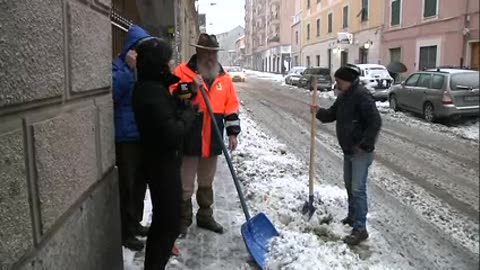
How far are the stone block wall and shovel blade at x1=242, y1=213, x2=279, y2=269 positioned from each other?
3.93 ft

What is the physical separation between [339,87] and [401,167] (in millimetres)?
3933

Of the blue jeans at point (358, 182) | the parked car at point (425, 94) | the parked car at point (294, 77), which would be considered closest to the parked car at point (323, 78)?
the parked car at point (425, 94)

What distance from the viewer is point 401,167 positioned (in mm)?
7340

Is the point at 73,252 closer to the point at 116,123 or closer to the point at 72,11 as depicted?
the point at 72,11

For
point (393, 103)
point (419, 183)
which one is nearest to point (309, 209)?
point (419, 183)

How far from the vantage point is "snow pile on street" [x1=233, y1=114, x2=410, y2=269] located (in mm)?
3576

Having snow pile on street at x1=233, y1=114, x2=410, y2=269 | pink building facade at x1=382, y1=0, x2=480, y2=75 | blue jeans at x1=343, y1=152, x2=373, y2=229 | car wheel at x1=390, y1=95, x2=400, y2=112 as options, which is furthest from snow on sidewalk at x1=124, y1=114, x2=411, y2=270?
car wheel at x1=390, y1=95, x2=400, y2=112

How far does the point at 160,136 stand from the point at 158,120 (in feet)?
0.33

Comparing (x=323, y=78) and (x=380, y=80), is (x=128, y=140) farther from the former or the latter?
(x=380, y=80)

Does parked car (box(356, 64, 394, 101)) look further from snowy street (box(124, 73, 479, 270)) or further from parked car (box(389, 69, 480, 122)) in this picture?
snowy street (box(124, 73, 479, 270))

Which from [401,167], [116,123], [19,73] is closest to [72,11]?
[19,73]

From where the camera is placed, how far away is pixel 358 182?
408 cm

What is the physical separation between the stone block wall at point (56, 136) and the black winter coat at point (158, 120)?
243 mm

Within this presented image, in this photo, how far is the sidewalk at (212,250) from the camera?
3549mm
